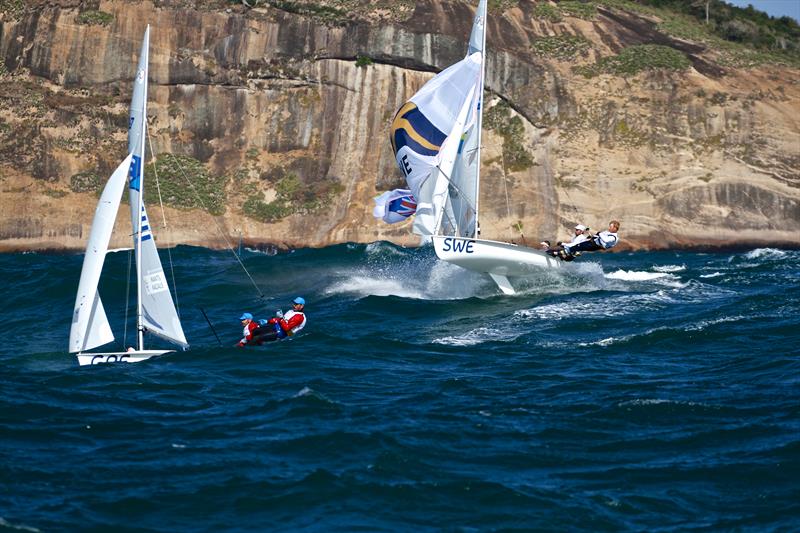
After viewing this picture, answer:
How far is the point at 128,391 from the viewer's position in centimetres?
2081

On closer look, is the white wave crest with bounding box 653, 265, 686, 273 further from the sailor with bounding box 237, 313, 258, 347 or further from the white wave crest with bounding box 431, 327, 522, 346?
the sailor with bounding box 237, 313, 258, 347

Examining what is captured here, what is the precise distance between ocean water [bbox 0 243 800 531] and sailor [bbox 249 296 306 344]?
0.56 meters

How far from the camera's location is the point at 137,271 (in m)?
22.5

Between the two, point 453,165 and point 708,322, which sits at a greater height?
point 453,165

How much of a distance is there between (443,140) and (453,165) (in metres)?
0.86

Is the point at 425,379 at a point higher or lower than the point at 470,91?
lower

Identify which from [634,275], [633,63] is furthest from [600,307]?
[633,63]

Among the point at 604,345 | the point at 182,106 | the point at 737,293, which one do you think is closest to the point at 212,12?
the point at 182,106

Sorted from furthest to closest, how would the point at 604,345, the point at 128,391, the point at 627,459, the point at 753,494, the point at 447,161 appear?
the point at 447,161 → the point at 604,345 → the point at 128,391 → the point at 627,459 → the point at 753,494

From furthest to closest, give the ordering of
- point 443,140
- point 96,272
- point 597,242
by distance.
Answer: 1. point 443,140
2. point 597,242
3. point 96,272

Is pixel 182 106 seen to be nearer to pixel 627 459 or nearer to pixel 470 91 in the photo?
pixel 470 91

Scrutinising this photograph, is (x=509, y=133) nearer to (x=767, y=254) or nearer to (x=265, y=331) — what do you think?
(x=767, y=254)

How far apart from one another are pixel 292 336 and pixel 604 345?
7.06 metres

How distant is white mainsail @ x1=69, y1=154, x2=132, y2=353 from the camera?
73.8ft
